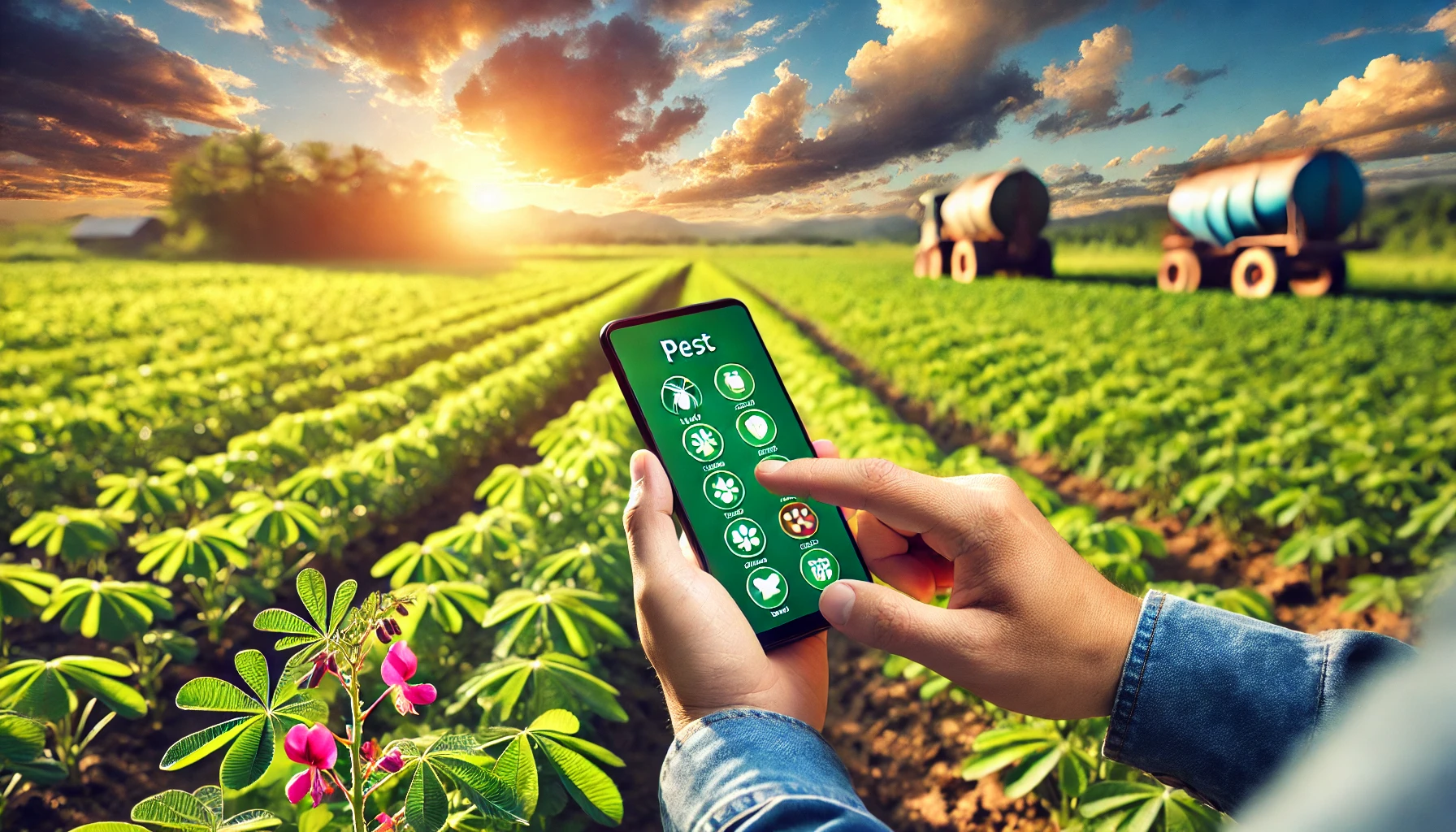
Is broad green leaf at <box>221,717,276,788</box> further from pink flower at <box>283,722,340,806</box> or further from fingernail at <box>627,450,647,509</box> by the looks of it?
fingernail at <box>627,450,647,509</box>

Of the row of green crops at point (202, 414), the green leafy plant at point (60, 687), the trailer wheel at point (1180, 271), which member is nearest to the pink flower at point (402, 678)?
the green leafy plant at point (60, 687)

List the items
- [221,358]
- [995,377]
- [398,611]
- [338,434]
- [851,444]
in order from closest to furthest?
[398,611]
[851,444]
[338,434]
[995,377]
[221,358]

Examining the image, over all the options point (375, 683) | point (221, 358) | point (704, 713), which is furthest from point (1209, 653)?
point (221, 358)

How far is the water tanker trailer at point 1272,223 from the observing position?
780 centimetres

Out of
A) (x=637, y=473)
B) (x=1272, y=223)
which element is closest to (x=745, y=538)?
(x=637, y=473)

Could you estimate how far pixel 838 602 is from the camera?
80 centimetres

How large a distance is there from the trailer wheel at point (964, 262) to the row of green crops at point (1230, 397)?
2111 mm

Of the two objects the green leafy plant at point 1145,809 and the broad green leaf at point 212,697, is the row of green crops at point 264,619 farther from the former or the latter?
the green leafy plant at point 1145,809

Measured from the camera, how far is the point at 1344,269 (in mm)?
8180

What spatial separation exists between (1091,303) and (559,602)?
8.81 m

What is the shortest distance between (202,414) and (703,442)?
3469mm

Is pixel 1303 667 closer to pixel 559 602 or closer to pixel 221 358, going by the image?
pixel 559 602

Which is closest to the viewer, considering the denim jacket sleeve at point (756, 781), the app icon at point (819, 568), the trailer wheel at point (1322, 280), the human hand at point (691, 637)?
the denim jacket sleeve at point (756, 781)

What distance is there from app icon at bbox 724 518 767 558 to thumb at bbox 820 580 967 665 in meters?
0.17
